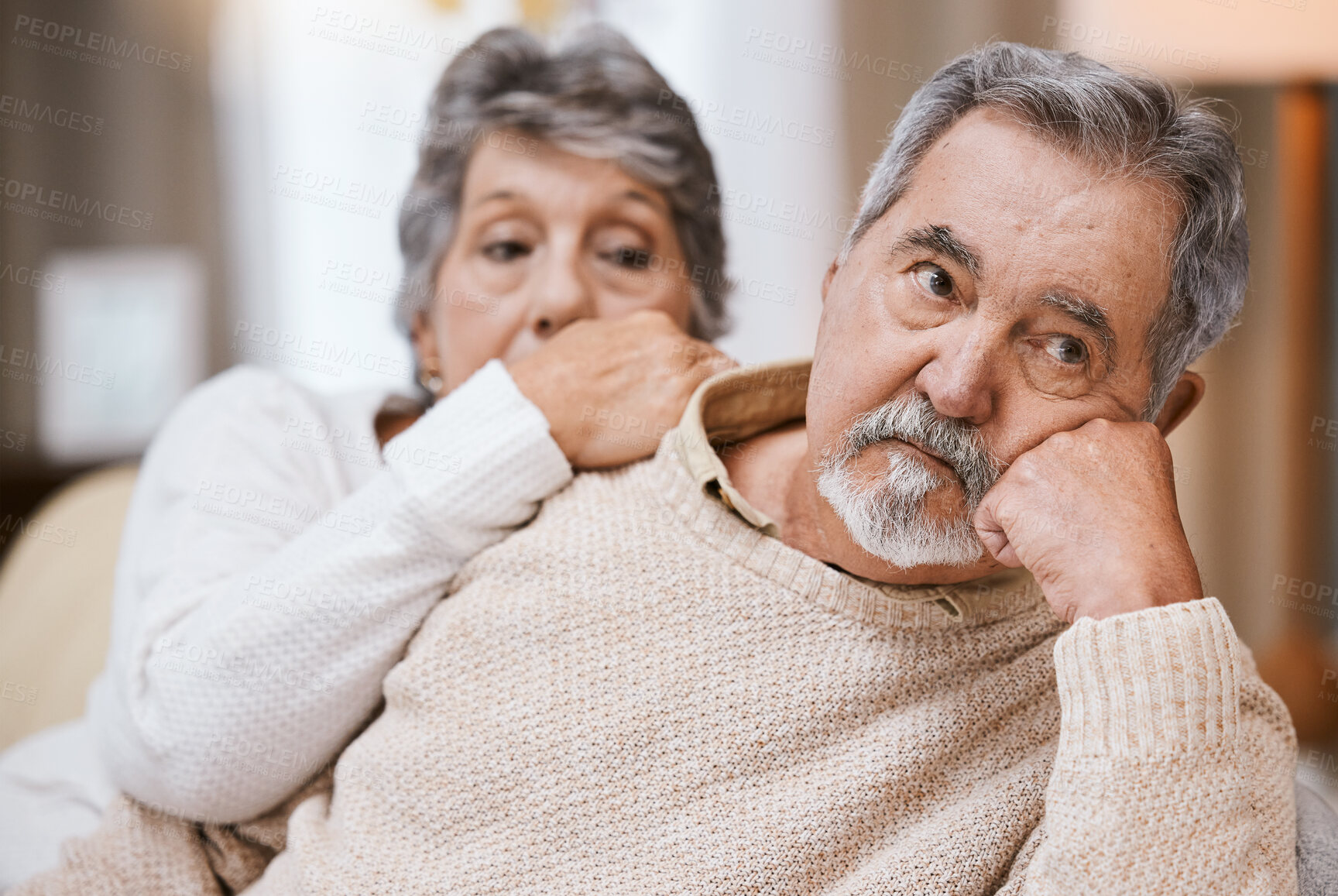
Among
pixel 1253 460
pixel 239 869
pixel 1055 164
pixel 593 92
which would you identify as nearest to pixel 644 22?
pixel 593 92

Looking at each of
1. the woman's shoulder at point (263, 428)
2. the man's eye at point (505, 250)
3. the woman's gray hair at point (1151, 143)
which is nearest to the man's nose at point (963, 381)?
the woman's gray hair at point (1151, 143)

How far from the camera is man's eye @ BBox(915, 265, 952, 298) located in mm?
921

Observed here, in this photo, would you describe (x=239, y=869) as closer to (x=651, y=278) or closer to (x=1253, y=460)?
(x=651, y=278)

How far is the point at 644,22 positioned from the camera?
2.38 m

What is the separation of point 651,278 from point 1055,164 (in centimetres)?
69

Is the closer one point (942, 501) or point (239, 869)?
point (942, 501)

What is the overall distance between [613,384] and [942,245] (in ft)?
1.34

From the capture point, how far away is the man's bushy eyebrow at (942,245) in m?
0.89

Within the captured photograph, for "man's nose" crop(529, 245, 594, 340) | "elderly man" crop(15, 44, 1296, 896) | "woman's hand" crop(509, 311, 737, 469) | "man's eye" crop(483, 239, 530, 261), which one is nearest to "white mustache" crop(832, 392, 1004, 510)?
"elderly man" crop(15, 44, 1296, 896)

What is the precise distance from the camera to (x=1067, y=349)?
2.96 feet

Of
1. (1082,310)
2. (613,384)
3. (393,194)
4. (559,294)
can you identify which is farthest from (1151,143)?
(393,194)

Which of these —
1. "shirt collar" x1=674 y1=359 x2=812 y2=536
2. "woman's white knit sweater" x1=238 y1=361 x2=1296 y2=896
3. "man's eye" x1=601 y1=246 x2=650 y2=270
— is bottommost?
"woman's white knit sweater" x1=238 y1=361 x2=1296 y2=896

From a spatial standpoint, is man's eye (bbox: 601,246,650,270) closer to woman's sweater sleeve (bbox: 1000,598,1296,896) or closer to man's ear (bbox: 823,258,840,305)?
man's ear (bbox: 823,258,840,305)

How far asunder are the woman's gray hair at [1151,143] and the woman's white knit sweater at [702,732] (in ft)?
1.00
